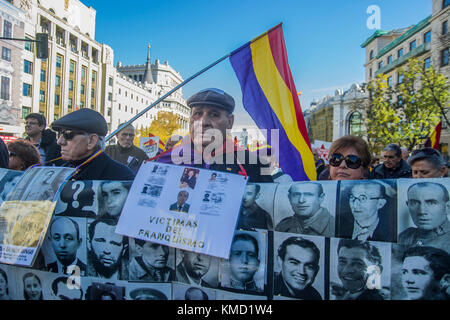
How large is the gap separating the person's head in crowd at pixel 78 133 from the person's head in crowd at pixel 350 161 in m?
1.85

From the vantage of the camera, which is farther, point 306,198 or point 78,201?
point 78,201

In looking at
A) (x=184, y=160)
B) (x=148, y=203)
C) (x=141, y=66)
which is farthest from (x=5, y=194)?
(x=141, y=66)

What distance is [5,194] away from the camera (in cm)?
169

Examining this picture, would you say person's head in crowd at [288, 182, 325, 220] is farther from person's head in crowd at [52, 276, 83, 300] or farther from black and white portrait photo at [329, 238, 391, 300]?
person's head in crowd at [52, 276, 83, 300]

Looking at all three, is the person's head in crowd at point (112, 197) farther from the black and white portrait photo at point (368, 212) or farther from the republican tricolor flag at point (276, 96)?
the republican tricolor flag at point (276, 96)

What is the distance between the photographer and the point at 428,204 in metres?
1.15

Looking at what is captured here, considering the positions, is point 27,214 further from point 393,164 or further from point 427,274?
point 393,164

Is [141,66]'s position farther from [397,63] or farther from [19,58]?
[397,63]

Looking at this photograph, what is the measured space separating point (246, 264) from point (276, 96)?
2.10 metres

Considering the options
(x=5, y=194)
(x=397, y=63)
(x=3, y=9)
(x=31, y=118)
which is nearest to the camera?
(x=5, y=194)

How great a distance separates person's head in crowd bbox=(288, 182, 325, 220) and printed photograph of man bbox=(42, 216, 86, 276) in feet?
3.29

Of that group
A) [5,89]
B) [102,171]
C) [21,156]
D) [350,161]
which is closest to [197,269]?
[102,171]

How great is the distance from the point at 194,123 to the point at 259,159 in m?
0.58

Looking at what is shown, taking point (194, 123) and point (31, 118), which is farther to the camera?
point (31, 118)
